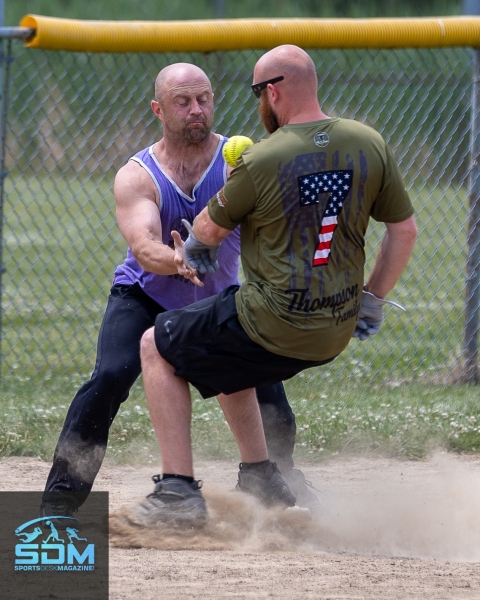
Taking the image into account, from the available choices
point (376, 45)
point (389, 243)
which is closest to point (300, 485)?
point (389, 243)

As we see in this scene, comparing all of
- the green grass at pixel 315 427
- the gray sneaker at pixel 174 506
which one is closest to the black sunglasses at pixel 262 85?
the gray sneaker at pixel 174 506

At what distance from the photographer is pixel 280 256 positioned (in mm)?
3570

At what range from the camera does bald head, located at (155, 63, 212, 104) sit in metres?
4.05

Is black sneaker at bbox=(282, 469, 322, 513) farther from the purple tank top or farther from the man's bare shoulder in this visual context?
the man's bare shoulder

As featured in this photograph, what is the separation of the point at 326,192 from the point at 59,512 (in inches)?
66.5

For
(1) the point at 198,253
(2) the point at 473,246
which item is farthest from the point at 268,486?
(2) the point at 473,246

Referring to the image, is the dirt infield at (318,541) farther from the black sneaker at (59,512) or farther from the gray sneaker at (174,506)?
the black sneaker at (59,512)

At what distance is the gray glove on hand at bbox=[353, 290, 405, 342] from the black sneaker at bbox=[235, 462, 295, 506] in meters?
0.73

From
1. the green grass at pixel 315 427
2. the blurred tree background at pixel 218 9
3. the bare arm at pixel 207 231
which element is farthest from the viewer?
the blurred tree background at pixel 218 9

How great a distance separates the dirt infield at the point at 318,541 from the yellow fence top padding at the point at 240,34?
2542 millimetres

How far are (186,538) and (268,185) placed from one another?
1.42 m

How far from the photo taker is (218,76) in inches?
273

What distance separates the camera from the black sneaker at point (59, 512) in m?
3.84

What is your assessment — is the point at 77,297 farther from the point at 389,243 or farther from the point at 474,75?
the point at 389,243
